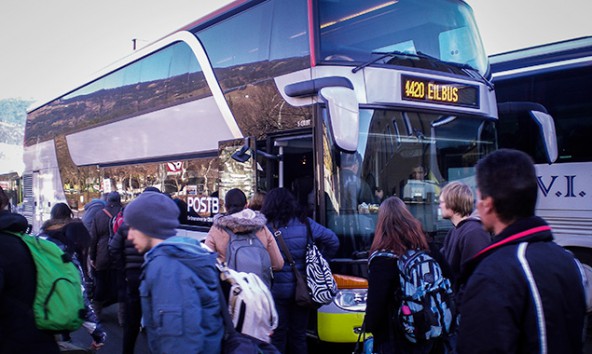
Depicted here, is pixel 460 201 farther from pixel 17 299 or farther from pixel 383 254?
pixel 17 299

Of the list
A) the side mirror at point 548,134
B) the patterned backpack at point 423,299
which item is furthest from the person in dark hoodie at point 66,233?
the side mirror at point 548,134

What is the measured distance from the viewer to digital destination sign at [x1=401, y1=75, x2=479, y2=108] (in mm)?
6070

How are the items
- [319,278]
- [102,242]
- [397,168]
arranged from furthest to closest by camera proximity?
[102,242] < [397,168] < [319,278]

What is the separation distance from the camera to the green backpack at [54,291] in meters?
3.06

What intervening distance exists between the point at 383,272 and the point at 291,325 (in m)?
1.91

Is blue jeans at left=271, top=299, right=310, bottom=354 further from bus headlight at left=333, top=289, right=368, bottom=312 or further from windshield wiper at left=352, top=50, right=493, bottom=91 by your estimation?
windshield wiper at left=352, top=50, right=493, bottom=91

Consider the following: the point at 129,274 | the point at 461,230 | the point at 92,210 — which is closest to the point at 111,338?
the point at 92,210

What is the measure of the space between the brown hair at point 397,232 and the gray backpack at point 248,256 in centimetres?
116

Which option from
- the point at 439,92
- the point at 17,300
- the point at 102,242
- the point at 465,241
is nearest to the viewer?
the point at 17,300

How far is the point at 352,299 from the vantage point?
553 cm

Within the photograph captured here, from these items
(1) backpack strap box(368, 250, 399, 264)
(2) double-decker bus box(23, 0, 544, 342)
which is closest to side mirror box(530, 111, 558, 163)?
(2) double-decker bus box(23, 0, 544, 342)

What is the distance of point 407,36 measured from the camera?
6.55 metres

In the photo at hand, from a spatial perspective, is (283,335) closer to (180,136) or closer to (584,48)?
(180,136)

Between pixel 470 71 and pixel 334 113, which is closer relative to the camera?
pixel 334 113
